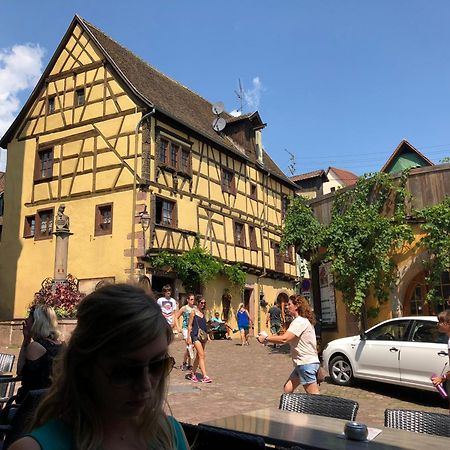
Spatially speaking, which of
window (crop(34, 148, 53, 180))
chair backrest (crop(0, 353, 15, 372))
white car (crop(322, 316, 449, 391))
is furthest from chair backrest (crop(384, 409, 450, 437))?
window (crop(34, 148, 53, 180))

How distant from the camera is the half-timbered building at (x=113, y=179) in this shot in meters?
19.8

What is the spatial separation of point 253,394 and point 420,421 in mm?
5792

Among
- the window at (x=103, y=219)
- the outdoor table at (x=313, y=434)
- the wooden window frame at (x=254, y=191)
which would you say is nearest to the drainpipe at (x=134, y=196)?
the window at (x=103, y=219)

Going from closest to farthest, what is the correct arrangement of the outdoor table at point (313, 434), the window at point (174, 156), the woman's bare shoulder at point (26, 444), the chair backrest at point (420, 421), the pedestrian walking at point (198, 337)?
the woman's bare shoulder at point (26, 444) → the outdoor table at point (313, 434) → the chair backrest at point (420, 421) → the pedestrian walking at point (198, 337) → the window at point (174, 156)

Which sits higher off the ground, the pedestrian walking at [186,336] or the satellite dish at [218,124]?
the satellite dish at [218,124]

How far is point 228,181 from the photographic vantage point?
24.8 metres

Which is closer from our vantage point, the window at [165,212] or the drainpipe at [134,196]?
the drainpipe at [134,196]

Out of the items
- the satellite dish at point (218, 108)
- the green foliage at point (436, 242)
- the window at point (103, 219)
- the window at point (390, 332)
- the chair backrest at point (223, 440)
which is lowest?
the chair backrest at point (223, 440)

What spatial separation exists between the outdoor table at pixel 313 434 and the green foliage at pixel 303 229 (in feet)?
31.5

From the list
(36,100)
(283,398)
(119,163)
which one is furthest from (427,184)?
(36,100)

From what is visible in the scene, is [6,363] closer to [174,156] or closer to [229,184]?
[174,156]

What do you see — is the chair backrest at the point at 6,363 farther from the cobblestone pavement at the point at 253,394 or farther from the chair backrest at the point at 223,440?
the chair backrest at the point at 223,440

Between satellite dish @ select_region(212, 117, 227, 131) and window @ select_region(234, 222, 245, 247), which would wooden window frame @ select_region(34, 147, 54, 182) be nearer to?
satellite dish @ select_region(212, 117, 227, 131)

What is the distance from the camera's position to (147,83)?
23094 millimetres
